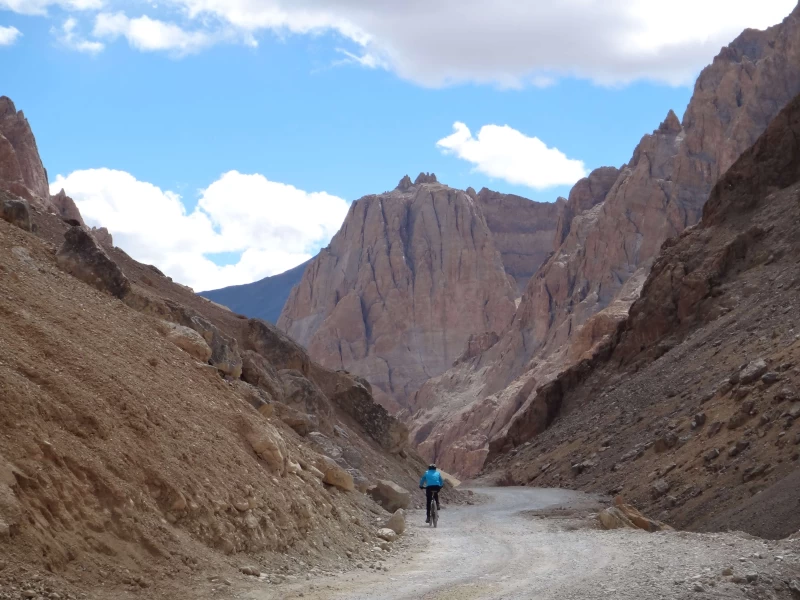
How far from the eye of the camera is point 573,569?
41.3ft

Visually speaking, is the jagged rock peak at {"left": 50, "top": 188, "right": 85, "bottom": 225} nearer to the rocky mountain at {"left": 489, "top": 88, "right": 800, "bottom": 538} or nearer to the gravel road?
the rocky mountain at {"left": 489, "top": 88, "right": 800, "bottom": 538}

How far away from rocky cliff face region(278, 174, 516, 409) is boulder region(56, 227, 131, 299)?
10448 cm

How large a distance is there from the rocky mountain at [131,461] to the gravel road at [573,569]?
0.86 meters

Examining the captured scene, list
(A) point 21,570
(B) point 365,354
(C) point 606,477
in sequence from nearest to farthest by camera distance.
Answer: (A) point 21,570
(C) point 606,477
(B) point 365,354

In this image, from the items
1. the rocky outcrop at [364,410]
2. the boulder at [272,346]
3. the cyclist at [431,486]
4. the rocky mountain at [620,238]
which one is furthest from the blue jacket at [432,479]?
the rocky mountain at [620,238]

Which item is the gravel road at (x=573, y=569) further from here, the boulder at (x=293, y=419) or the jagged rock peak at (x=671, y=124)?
the jagged rock peak at (x=671, y=124)

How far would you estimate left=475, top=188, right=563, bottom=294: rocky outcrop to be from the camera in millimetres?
162125

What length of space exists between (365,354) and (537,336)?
33874mm

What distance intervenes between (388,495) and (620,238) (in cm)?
7727

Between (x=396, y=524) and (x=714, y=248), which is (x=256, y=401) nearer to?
(x=396, y=524)

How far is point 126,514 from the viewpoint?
10.2 meters

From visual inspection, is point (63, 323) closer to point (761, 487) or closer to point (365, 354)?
point (761, 487)

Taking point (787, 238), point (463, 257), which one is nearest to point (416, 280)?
point (463, 257)

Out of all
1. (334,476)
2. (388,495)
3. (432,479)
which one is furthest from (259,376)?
(334,476)
